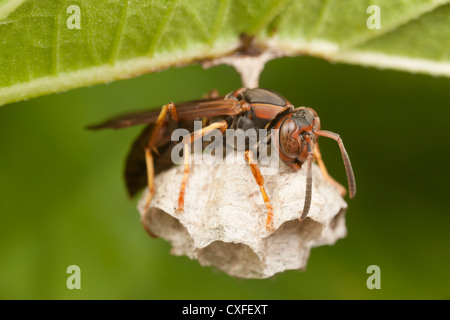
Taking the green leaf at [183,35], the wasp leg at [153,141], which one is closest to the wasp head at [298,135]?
the green leaf at [183,35]

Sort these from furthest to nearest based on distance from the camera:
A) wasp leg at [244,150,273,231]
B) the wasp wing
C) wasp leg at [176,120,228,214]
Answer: the wasp wing, wasp leg at [176,120,228,214], wasp leg at [244,150,273,231]

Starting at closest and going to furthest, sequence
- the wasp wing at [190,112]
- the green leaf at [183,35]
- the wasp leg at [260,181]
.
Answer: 1. the green leaf at [183,35]
2. the wasp leg at [260,181]
3. the wasp wing at [190,112]

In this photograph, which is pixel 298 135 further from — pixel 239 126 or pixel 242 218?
pixel 242 218

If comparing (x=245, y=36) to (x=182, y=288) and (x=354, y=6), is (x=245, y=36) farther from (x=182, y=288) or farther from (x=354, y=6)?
(x=182, y=288)

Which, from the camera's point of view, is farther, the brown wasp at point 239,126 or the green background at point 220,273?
the green background at point 220,273

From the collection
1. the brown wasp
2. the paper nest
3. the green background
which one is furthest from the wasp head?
the green background

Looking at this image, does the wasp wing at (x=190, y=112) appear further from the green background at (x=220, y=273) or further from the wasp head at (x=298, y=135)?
the green background at (x=220, y=273)

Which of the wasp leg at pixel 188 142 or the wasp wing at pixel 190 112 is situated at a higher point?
the wasp wing at pixel 190 112

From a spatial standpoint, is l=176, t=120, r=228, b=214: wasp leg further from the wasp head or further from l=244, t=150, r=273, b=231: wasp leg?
the wasp head
